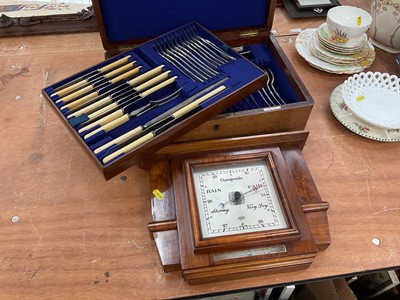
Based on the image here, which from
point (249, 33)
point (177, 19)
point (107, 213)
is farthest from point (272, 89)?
point (107, 213)

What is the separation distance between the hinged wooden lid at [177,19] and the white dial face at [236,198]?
0.42 metres

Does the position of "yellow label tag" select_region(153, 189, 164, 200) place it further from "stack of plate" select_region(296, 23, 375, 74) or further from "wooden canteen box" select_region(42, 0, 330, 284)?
"stack of plate" select_region(296, 23, 375, 74)

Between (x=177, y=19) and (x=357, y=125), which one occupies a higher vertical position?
(x=177, y=19)

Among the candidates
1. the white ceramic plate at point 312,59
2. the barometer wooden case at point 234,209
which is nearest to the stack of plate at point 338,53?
the white ceramic plate at point 312,59

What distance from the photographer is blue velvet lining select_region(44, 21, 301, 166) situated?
675 millimetres

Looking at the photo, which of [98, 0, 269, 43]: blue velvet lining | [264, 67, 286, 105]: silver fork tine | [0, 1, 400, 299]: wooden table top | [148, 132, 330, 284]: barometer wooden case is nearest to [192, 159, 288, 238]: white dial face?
[148, 132, 330, 284]: barometer wooden case

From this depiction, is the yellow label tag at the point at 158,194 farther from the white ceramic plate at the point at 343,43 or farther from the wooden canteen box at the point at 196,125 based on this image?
the white ceramic plate at the point at 343,43

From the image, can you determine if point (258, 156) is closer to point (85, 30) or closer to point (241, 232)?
point (241, 232)

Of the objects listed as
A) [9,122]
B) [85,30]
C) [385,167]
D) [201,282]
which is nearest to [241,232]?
[201,282]

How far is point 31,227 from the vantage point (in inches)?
26.8

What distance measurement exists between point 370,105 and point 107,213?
659 millimetres

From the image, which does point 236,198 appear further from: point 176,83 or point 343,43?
point 343,43

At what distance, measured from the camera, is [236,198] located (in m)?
0.64

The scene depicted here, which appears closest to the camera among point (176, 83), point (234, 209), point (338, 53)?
point (234, 209)
